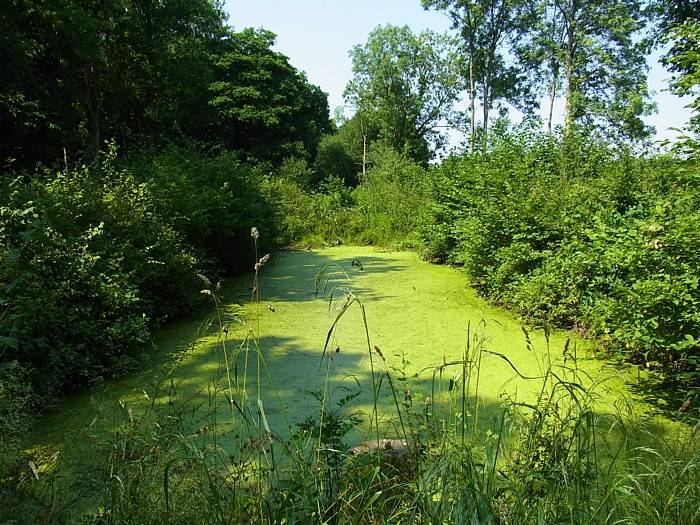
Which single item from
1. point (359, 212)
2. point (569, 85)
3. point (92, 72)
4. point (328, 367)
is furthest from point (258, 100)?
point (328, 367)

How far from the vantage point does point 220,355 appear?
10.4ft

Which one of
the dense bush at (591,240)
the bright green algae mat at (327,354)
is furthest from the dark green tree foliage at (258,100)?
the bright green algae mat at (327,354)

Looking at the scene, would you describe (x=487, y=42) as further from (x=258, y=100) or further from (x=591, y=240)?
(x=591, y=240)

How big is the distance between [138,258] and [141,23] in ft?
24.3

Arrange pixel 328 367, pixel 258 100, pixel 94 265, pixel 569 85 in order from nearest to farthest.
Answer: pixel 328 367 < pixel 94 265 < pixel 569 85 < pixel 258 100

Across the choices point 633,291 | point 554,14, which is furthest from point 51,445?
point 554,14

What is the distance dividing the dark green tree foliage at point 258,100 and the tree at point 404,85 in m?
3.22

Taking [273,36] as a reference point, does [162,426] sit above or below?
below

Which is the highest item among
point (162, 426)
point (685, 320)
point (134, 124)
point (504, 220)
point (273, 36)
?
point (273, 36)

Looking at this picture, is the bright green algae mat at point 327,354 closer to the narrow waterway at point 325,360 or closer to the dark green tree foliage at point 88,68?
the narrow waterway at point 325,360

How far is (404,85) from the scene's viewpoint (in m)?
19.9

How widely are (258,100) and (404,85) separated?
6.45m

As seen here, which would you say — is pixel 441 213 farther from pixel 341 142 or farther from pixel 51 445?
pixel 341 142

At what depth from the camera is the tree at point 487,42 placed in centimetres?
1405
